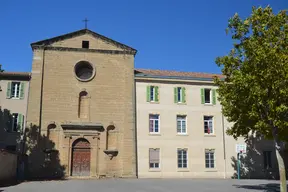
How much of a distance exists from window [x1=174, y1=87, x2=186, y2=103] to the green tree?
38.5 feet

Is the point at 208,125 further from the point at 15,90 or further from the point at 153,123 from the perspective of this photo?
the point at 15,90

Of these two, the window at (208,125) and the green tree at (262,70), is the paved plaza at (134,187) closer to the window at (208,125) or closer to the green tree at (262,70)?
the green tree at (262,70)

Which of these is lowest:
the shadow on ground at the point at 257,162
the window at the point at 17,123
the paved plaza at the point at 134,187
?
the paved plaza at the point at 134,187

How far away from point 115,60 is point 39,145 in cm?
964

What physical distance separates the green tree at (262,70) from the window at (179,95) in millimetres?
11737

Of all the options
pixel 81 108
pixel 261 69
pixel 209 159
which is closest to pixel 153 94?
pixel 81 108

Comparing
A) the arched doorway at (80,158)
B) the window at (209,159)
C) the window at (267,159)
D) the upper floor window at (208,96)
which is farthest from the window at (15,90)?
the window at (267,159)

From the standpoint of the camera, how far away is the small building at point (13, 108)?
27.8m

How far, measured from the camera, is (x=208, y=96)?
103ft

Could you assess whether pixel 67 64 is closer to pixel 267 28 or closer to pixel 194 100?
pixel 194 100

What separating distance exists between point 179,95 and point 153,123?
352cm

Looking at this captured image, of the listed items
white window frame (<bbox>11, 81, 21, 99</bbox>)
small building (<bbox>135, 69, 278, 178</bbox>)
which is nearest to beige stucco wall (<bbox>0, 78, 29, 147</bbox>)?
white window frame (<bbox>11, 81, 21, 99</bbox>)

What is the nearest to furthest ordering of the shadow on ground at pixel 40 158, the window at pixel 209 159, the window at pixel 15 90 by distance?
the shadow on ground at pixel 40 158 < the window at pixel 15 90 < the window at pixel 209 159

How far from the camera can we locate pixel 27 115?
90.5 feet
